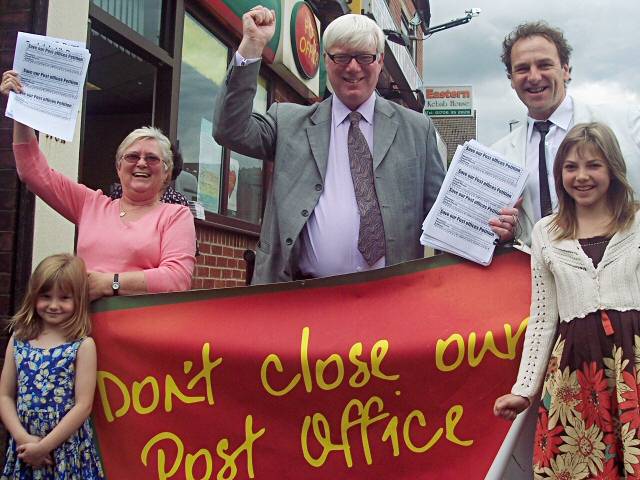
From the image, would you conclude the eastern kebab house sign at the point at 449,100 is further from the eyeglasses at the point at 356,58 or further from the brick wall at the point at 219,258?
the eyeglasses at the point at 356,58

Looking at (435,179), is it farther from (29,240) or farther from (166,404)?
(29,240)

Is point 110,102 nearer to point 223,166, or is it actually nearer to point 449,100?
point 223,166

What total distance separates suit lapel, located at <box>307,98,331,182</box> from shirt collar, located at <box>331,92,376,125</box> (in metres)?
0.03

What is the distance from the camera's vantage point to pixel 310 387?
2.70 m

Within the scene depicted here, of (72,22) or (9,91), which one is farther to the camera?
(72,22)

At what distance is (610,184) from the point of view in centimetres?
246

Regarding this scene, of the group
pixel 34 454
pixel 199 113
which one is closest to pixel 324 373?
pixel 34 454

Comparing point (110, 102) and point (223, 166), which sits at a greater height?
point (110, 102)

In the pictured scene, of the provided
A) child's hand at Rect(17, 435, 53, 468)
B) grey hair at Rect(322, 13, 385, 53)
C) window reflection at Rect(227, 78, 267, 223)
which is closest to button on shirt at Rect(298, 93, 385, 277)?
grey hair at Rect(322, 13, 385, 53)

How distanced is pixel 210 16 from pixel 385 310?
4.63 metres

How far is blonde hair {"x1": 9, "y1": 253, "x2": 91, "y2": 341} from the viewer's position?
2707mm

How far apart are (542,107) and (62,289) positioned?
1879 mm

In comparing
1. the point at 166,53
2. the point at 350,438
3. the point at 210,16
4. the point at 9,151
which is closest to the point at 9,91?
the point at 9,151

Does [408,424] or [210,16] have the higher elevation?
[210,16]
